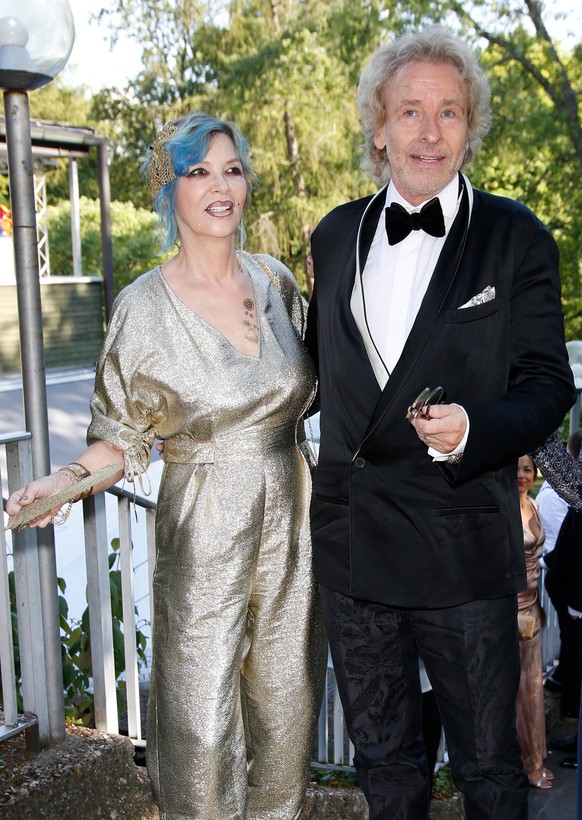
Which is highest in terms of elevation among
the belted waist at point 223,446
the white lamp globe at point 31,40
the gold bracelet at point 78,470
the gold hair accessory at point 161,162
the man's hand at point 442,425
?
the white lamp globe at point 31,40

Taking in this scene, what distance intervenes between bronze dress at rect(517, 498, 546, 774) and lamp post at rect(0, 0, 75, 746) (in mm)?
1720

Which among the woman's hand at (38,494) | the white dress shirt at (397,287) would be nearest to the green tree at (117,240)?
the woman's hand at (38,494)

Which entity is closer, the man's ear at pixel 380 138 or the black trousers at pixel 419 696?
the black trousers at pixel 419 696

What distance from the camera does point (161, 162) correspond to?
2.32 m

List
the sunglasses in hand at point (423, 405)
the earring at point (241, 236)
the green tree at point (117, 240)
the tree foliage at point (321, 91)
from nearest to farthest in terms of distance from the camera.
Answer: the sunglasses in hand at point (423, 405) < the earring at point (241, 236) < the tree foliage at point (321, 91) < the green tree at point (117, 240)

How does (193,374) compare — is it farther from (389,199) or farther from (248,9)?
(248,9)

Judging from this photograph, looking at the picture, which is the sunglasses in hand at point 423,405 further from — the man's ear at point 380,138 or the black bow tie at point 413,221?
the man's ear at point 380,138

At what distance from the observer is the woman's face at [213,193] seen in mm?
2287

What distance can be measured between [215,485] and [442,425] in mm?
730

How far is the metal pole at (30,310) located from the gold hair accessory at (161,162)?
0.57 metres

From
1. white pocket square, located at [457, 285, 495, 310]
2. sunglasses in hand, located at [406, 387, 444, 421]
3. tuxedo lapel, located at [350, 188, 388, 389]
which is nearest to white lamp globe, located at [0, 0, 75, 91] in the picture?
tuxedo lapel, located at [350, 188, 388, 389]

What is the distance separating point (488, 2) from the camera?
13.2m

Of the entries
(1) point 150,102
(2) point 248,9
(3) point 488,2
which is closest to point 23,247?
(3) point 488,2

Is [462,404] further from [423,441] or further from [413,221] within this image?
[413,221]
